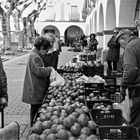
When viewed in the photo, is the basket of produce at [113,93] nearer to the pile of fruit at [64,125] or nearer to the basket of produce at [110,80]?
the pile of fruit at [64,125]

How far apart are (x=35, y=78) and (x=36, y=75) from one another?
97mm

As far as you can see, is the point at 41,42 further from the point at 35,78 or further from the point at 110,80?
the point at 110,80

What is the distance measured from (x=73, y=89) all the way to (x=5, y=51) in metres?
27.4

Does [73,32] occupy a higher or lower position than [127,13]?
higher

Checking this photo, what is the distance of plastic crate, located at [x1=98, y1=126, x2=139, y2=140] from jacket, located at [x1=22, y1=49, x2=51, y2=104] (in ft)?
8.95

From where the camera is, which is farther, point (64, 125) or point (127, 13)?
point (127, 13)

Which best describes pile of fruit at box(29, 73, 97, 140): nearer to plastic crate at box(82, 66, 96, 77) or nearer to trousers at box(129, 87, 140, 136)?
trousers at box(129, 87, 140, 136)

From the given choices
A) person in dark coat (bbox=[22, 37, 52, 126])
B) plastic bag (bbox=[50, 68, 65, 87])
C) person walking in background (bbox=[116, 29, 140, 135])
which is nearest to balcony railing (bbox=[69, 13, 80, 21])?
plastic bag (bbox=[50, 68, 65, 87])

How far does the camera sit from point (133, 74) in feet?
15.4

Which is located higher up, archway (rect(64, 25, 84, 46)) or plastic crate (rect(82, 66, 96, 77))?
archway (rect(64, 25, 84, 46))

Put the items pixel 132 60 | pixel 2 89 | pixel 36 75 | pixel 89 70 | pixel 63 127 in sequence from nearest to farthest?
pixel 63 127, pixel 2 89, pixel 132 60, pixel 36 75, pixel 89 70

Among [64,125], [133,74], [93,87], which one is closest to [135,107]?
[133,74]

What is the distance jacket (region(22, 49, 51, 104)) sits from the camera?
221 inches

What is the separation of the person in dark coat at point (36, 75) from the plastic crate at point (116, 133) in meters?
2.73
